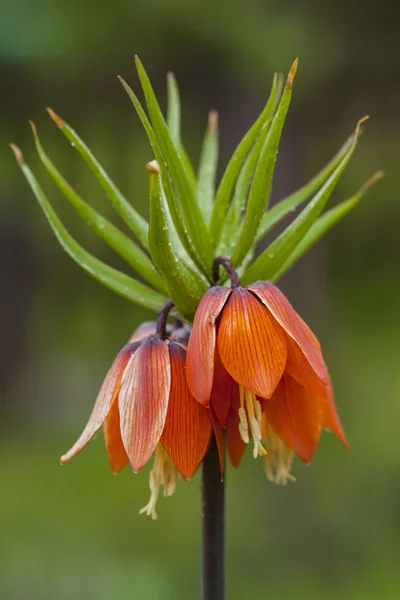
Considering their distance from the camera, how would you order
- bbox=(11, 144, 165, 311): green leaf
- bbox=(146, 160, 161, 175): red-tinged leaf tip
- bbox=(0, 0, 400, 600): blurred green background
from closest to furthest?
bbox=(146, 160, 161, 175): red-tinged leaf tip
bbox=(11, 144, 165, 311): green leaf
bbox=(0, 0, 400, 600): blurred green background

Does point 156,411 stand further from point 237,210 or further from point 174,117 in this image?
point 174,117

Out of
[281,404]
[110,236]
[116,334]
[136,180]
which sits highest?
[136,180]

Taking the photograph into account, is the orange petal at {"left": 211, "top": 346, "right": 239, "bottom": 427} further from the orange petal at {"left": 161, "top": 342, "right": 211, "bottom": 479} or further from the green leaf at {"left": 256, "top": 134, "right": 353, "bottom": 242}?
the green leaf at {"left": 256, "top": 134, "right": 353, "bottom": 242}

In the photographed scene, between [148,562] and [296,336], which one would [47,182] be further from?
[296,336]

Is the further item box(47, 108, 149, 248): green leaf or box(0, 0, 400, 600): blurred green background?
box(0, 0, 400, 600): blurred green background

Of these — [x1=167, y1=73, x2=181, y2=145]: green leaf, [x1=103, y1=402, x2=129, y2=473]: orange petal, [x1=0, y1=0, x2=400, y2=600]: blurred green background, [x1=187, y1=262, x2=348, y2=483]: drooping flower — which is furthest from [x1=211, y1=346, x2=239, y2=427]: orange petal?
[x1=0, y1=0, x2=400, y2=600]: blurred green background

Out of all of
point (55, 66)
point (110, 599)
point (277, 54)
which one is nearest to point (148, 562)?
point (110, 599)
